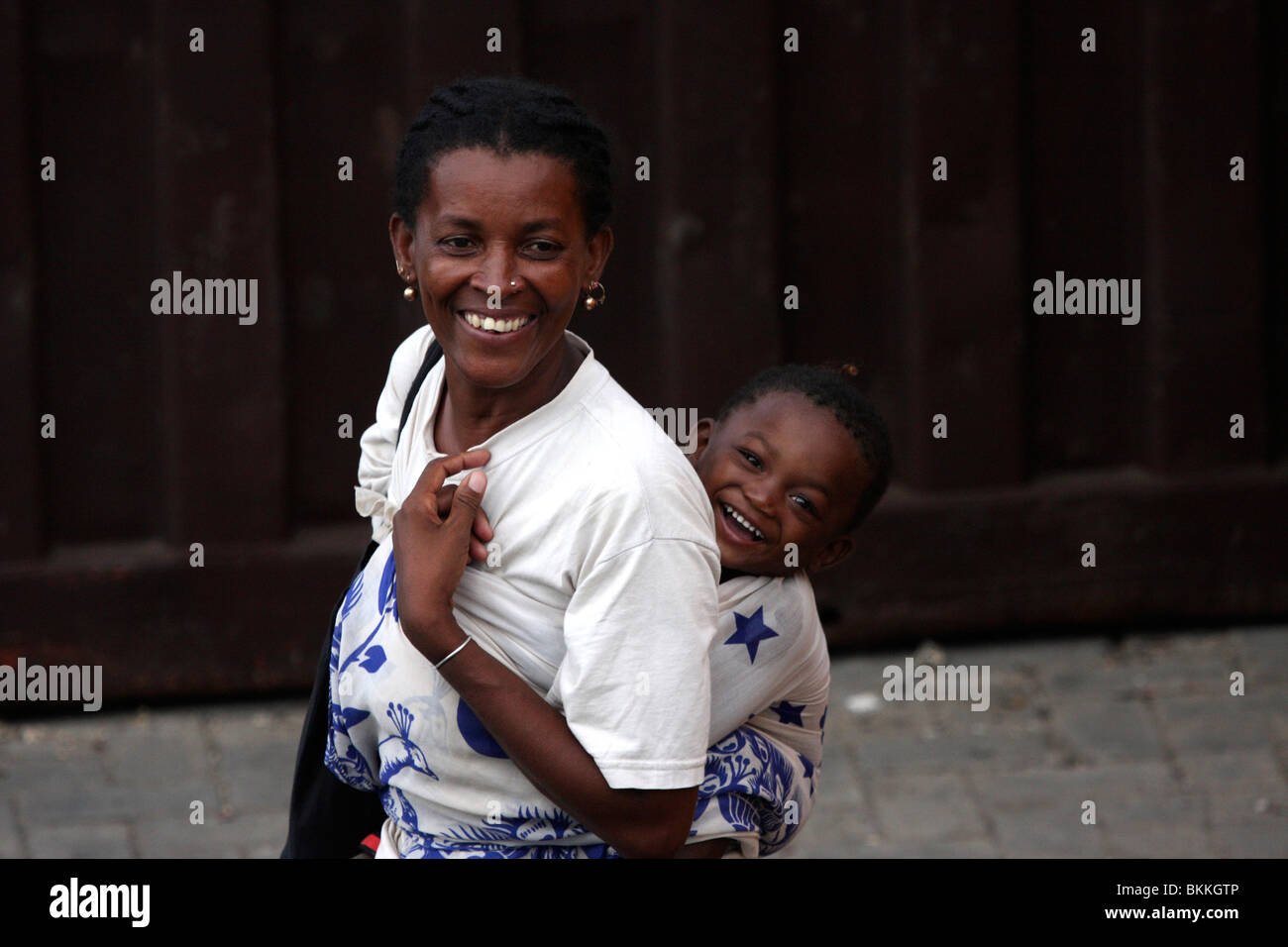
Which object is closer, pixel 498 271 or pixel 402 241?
pixel 498 271

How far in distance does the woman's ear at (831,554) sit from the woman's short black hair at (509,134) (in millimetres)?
708

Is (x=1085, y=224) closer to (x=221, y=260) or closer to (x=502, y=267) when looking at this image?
(x=221, y=260)

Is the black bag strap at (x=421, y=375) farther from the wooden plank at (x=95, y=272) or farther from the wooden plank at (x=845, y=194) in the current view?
the wooden plank at (x=845, y=194)

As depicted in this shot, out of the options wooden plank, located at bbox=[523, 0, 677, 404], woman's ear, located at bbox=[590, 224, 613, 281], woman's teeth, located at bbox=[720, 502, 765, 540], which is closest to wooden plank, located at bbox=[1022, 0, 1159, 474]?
wooden plank, located at bbox=[523, 0, 677, 404]

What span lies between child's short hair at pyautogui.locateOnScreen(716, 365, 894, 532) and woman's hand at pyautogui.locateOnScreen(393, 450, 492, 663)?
2.24 feet

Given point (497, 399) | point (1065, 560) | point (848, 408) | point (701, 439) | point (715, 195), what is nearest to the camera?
point (497, 399)

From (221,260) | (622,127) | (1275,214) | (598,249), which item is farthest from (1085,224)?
(598,249)

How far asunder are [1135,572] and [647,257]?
200 centimetres

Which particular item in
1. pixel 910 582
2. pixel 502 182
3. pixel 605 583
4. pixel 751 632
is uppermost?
pixel 502 182

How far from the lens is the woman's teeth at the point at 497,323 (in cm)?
243

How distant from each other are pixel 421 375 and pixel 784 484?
1.91 feet

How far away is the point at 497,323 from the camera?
2.43 metres

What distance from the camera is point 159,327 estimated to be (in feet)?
18.4

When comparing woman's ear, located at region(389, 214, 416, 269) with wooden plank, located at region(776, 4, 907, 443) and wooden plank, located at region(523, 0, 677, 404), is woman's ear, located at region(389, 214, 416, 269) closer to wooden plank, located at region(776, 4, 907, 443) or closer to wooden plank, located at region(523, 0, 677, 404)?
wooden plank, located at region(523, 0, 677, 404)
